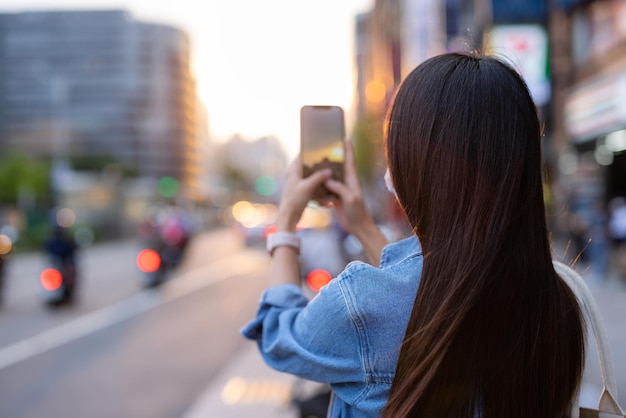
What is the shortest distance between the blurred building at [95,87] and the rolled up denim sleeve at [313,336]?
110 m

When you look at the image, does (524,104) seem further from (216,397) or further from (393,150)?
(216,397)

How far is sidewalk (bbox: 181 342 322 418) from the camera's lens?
5.46 metres

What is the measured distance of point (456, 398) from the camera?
→ 1.25 metres

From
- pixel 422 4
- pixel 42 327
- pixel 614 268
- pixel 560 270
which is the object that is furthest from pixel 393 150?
pixel 422 4

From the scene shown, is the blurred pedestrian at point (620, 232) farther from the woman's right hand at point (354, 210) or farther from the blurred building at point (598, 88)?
the woman's right hand at point (354, 210)

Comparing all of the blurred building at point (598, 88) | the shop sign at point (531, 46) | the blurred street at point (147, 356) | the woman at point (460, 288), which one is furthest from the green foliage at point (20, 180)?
the woman at point (460, 288)

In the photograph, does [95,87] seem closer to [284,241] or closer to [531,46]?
[531,46]

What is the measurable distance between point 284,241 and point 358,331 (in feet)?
1.32

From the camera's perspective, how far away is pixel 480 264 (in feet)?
4.00

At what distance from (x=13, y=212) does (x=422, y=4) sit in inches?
964

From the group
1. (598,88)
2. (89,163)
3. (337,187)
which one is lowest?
(89,163)

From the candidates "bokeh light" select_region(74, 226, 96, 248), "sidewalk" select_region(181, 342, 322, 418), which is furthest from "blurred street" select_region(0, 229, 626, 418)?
"bokeh light" select_region(74, 226, 96, 248)

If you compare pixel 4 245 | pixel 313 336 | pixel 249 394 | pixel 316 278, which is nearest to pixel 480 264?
pixel 313 336

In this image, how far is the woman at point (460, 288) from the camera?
1232mm
